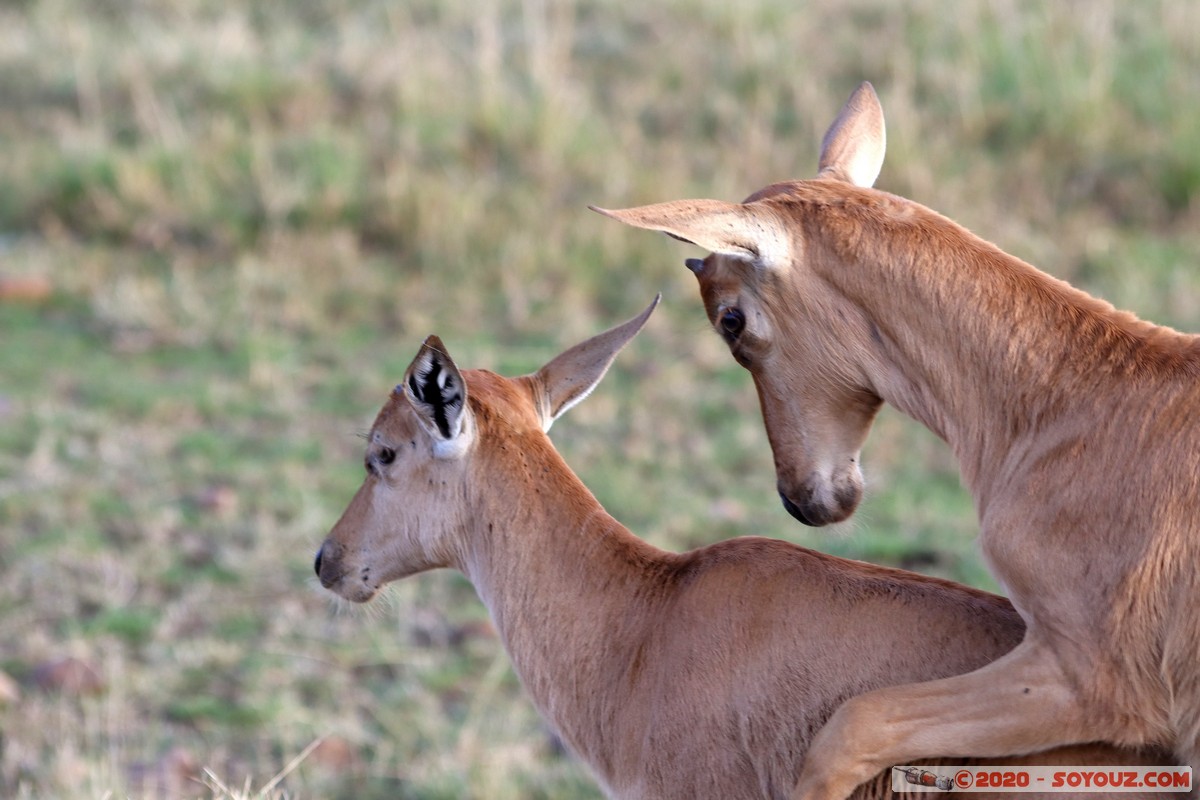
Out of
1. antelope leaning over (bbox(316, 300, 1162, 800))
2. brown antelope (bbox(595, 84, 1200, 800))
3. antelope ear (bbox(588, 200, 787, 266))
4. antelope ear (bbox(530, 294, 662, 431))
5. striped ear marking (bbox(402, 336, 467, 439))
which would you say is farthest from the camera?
antelope ear (bbox(530, 294, 662, 431))

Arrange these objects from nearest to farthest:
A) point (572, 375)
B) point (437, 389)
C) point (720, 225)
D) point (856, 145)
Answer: point (720, 225) → point (437, 389) → point (572, 375) → point (856, 145)

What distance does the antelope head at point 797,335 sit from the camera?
3826mm

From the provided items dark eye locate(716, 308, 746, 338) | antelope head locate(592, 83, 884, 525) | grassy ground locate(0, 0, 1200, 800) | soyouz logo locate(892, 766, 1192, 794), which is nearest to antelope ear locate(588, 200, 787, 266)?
antelope head locate(592, 83, 884, 525)

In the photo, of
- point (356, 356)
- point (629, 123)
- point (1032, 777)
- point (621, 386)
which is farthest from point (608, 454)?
point (1032, 777)

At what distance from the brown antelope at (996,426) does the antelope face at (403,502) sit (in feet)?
2.36

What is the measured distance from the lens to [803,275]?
385 cm

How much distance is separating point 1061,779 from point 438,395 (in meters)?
1.63

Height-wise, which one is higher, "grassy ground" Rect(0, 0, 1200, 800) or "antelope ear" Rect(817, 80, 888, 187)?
"antelope ear" Rect(817, 80, 888, 187)

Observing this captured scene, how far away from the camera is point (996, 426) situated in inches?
146

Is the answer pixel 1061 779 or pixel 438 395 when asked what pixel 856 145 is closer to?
pixel 438 395

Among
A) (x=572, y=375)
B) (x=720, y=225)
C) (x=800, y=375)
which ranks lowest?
(x=572, y=375)

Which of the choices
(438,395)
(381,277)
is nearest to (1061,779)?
(438,395)

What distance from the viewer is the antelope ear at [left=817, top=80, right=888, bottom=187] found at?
4465 millimetres

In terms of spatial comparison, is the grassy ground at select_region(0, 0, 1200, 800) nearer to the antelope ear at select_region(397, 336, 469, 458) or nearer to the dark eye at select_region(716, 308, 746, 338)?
the antelope ear at select_region(397, 336, 469, 458)
